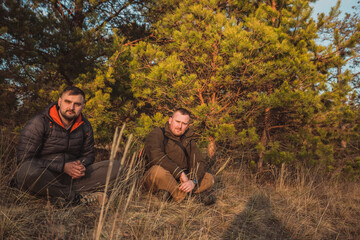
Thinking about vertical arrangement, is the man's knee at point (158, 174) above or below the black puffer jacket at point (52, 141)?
below

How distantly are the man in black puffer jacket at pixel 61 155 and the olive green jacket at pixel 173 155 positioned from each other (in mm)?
473

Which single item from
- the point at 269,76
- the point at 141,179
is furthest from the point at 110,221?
the point at 269,76

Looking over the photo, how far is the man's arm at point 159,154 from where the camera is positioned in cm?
255

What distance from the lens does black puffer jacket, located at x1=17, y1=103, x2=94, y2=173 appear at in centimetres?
211

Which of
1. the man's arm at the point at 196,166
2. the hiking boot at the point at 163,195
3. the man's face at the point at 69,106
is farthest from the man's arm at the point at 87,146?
the man's arm at the point at 196,166

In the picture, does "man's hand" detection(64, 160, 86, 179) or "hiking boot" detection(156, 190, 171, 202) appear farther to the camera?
"hiking boot" detection(156, 190, 171, 202)

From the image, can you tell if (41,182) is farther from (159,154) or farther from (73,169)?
(159,154)

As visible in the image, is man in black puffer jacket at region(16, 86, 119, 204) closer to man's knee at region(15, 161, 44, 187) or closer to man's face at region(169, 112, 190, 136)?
man's knee at region(15, 161, 44, 187)

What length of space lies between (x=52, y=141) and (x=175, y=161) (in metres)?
1.40

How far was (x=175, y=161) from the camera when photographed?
2.78 m

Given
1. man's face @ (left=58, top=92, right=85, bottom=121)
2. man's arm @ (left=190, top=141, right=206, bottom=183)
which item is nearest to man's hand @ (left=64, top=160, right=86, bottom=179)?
man's face @ (left=58, top=92, right=85, bottom=121)

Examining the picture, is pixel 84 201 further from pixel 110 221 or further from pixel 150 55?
pixel 150 55

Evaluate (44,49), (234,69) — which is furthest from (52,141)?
(234,69)

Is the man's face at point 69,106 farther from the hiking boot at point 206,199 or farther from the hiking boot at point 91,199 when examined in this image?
the hiking boot at point 206,199
